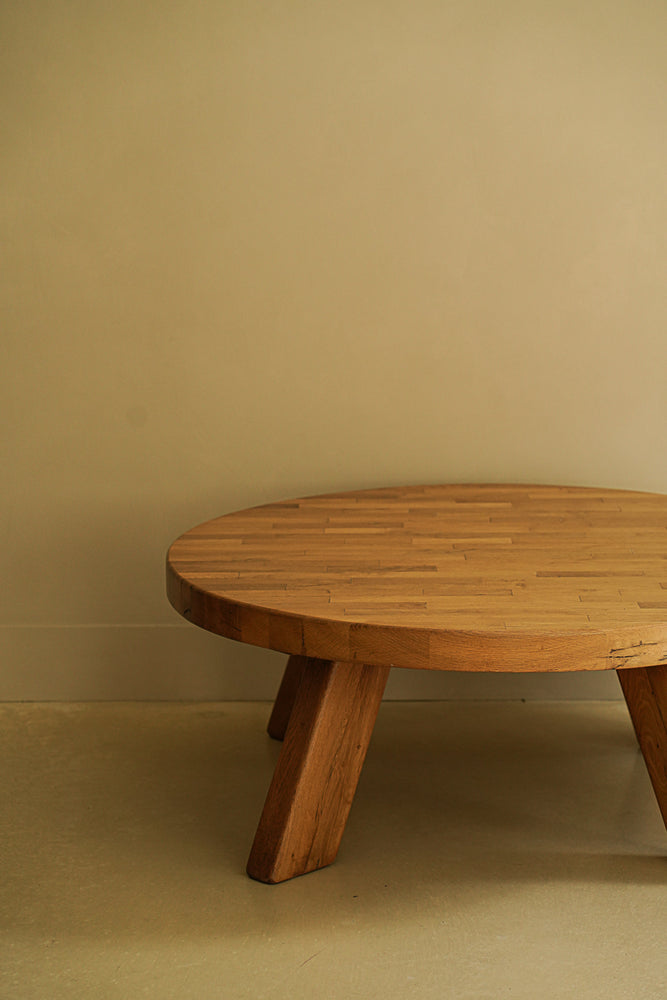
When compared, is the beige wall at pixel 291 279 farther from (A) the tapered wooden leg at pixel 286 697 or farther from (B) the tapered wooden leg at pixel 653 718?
(B) the tapered wooden leg at pixel 653 718

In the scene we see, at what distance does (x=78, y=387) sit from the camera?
238 centimetres

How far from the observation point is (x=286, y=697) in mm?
2166

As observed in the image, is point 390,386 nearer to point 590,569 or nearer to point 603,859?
point 590,569

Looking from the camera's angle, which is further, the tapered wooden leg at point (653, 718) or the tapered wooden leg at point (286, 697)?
the tapered wooden leg at point (286, 697)

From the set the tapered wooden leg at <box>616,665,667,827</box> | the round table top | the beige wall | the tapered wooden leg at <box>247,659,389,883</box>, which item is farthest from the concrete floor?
the round table top

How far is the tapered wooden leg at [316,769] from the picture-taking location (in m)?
1.59

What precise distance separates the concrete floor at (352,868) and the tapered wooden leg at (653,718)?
0.58ft

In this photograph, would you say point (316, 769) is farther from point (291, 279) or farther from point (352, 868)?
point (291, 279)

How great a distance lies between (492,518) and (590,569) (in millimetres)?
392

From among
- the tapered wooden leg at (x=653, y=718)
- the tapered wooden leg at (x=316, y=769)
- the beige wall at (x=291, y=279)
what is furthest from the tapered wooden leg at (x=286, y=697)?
the tapered wooden leg at (x=653, y=718)

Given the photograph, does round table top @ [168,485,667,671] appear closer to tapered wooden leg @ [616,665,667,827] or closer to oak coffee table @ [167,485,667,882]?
oak coffee table @ [167,485,667,882]

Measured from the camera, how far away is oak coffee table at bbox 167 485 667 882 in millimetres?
1346

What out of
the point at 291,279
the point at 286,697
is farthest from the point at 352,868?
the point at 291,279

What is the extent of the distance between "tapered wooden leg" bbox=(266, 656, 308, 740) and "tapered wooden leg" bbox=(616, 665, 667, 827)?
712 millimetres
